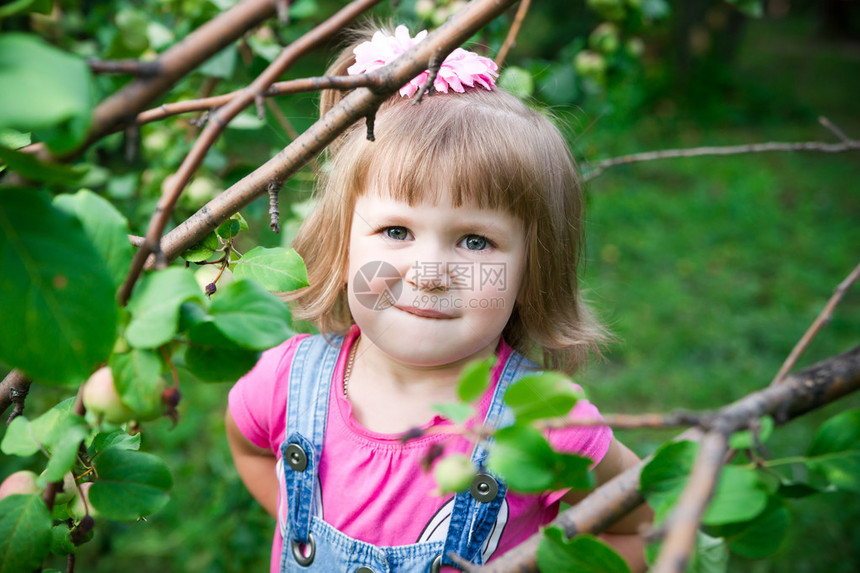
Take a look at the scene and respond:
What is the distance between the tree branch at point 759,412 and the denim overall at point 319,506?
40cm

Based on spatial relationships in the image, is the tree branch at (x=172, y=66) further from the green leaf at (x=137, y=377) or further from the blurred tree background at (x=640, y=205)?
the green leaf at (x=137, y=377)

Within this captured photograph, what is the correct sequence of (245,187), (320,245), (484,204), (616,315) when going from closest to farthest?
(245,187) < (484,204) < (320,245) < (616,315)

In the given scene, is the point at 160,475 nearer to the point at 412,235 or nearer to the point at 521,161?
the point at 412,235

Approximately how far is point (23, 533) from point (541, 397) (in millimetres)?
376

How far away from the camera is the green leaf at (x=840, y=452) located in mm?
410

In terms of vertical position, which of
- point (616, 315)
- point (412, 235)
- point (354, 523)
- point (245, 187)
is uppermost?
point (245, 187)

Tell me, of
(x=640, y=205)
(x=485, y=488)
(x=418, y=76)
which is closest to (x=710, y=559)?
(x=485, y=488)

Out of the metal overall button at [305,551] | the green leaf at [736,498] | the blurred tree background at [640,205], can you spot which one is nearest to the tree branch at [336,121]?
the blurred tree background at [640,205]

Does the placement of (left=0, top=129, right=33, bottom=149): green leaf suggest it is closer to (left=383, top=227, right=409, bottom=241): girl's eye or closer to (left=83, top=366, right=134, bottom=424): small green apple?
(left=83, top=366, right=134, bottom=424): small green apple

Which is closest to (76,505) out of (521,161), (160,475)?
(160,475)

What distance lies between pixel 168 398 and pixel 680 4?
22.8 feet

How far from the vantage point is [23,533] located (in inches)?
18.6

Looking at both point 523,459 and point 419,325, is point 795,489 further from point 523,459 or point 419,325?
point 419,325

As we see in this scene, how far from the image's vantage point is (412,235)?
32.9 inches
